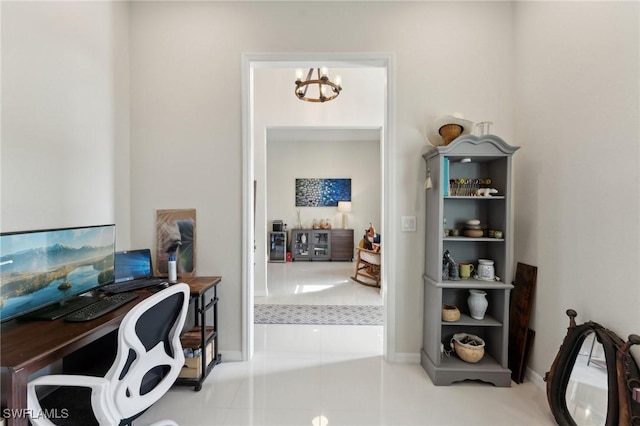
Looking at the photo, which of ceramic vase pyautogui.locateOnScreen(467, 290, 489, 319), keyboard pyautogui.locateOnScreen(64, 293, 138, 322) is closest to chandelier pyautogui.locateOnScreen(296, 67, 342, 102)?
ceramic vase pyautogui.locateOnScreen(467, 290, 489, 319)

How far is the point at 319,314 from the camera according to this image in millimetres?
3516

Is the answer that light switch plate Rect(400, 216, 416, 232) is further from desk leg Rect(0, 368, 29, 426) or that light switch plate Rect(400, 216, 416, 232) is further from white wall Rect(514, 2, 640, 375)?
desk leg Rect(0, 368, 29, 426)

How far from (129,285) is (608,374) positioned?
299cm

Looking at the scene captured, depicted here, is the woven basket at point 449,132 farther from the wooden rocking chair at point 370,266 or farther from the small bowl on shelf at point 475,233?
the wooden rocking chair at point 370,266

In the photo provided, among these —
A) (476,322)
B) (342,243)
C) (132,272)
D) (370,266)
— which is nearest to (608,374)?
(476,322)

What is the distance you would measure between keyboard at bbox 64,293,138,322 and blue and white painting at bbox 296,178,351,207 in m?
5.45

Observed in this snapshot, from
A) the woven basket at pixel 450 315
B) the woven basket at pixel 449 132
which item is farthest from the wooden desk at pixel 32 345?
the woven basket at pixel 449 132

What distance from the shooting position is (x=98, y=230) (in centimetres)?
187

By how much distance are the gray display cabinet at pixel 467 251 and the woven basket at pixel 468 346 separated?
6 cm

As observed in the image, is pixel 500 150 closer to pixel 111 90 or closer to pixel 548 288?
pixel 548 288

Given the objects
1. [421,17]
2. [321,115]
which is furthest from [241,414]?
[321,115]

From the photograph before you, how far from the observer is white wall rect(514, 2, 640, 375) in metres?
1.46

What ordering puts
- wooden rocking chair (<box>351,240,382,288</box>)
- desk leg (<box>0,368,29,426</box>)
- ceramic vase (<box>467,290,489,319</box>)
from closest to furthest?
desk leg (<box>0,368,29,426</box>), ceramic vase (<box>467,290,489,319</box>), wooden rocking chair (<box>351,240,382,288</box>)

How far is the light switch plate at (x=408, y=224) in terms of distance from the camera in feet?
7.88
